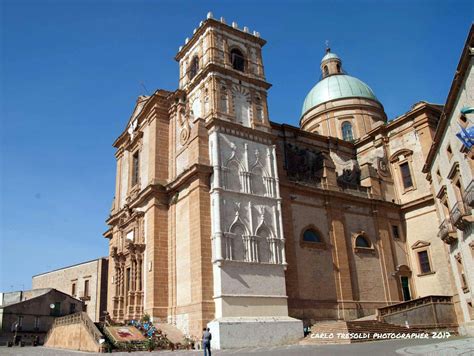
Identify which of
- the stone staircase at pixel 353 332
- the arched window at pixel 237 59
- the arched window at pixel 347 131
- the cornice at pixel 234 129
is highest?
the arched window at pixel 347 131

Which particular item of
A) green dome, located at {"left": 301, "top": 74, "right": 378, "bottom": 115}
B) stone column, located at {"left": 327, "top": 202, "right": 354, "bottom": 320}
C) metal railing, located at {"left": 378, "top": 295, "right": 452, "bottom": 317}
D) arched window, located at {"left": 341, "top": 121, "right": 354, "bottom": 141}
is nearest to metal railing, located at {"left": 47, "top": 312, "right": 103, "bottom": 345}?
stone column, located at {"left": 327, "top": 202, "right": 354, "bottom": 320}

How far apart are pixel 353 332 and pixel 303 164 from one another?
12727 millimetres

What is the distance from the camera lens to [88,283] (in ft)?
141

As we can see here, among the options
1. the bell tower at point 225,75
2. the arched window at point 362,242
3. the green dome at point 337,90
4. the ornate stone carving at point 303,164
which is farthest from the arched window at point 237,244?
the green dome at point 337,90

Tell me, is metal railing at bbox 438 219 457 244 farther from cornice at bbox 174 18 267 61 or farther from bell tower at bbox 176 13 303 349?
cornice at bbox 174 18 267 61

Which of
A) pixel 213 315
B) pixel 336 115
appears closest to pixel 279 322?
pixel 213 315

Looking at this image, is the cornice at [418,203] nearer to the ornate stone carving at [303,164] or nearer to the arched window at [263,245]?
the ornate stone carving at [303,164]

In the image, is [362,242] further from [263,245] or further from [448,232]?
[263,245]

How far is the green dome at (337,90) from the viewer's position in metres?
42.3

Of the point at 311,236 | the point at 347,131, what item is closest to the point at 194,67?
the point at 311,236

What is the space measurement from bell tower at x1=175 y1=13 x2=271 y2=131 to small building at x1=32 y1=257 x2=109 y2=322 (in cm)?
2014

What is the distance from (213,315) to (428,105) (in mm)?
21471

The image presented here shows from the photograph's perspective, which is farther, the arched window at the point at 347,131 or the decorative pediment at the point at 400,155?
the arched window at the point at 347,131

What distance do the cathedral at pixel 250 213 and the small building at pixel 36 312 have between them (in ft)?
43.9
